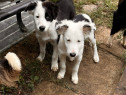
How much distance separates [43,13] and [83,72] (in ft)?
4.64

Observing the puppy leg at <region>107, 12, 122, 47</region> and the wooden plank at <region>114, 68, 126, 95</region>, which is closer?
the wooden plank at <region>114, 68, 126, 95</region>

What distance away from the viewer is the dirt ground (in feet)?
12.5

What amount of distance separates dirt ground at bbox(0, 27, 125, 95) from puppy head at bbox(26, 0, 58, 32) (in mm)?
944

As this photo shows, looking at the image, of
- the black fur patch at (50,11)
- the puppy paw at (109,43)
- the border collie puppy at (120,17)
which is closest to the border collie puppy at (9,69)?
the black fur patch at (50,11)

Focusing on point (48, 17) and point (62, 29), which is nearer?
point (62, 29)

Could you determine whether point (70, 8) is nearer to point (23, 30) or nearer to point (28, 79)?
point (23, 30)

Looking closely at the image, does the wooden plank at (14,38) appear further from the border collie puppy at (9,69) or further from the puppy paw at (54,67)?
the border collie puppy at (9,69)

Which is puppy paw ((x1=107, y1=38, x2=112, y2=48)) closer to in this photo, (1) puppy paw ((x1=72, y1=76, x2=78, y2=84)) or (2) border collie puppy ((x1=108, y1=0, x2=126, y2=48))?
(2) border collie puppy ((x1=108, y1=0, x2=126, y2=48))

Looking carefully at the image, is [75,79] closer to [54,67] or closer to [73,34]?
[54,67]

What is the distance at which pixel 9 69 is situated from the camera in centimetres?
272

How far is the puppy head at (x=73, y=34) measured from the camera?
126 inches

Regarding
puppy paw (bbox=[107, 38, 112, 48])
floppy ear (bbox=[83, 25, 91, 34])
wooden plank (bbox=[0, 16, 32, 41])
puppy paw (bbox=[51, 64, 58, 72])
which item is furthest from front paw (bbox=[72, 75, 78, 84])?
wooden plank (bbox=[0, 16, 32, 41])

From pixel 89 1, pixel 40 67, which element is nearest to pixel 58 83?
pixel 40 67

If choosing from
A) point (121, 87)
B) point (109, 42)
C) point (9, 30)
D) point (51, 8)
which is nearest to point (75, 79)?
point (121, 87)
